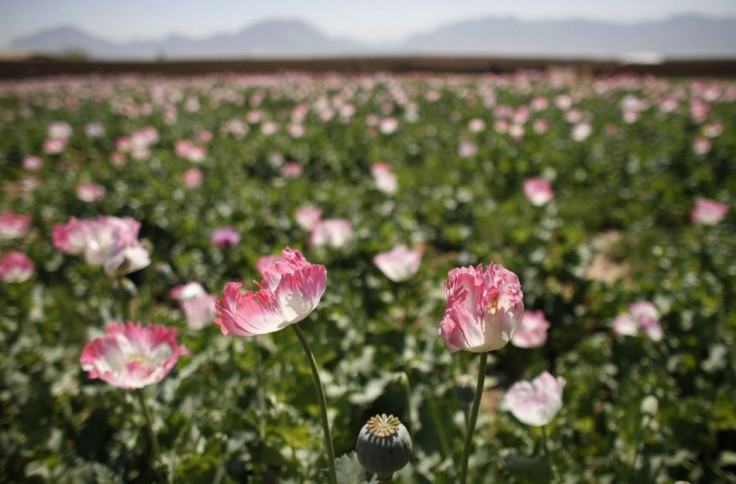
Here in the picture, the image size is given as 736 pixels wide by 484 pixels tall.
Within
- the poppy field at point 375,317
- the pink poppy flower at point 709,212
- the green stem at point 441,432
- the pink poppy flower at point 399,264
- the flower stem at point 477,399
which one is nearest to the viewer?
the flower stem at point 477,399

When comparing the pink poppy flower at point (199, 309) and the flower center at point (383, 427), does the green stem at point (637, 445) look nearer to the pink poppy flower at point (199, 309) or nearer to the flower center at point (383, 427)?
the flower center at point (383, 427)

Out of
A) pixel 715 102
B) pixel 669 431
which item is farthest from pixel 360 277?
pixel 715 102

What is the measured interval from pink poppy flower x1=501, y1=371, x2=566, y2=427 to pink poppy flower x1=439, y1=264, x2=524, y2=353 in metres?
0.56

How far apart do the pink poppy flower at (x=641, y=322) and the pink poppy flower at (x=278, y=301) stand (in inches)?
63.6

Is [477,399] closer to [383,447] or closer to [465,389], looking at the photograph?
[383,447]

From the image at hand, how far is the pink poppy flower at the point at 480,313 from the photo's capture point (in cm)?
67

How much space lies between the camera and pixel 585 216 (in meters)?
3.68

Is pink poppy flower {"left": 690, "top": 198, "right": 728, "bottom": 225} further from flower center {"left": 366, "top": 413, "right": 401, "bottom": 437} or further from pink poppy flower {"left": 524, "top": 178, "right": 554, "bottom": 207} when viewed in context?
flower center {"left": 366, "top": 413, "right": 401, "bottom": 437}

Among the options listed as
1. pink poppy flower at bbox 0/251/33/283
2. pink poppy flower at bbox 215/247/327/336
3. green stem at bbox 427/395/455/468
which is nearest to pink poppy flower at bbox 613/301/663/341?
green stem at bbox 427/395/455/468

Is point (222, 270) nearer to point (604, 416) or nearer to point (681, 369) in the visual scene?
point (604, 416)

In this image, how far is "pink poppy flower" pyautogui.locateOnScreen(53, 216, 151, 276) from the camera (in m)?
1.19

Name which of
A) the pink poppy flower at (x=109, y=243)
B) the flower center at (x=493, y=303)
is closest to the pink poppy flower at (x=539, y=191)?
the pink poppy flower at (x=109, y=243)

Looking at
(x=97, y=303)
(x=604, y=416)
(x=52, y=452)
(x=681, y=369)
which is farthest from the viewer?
(x=97, y=303)

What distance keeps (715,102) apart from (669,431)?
7.45 meters
